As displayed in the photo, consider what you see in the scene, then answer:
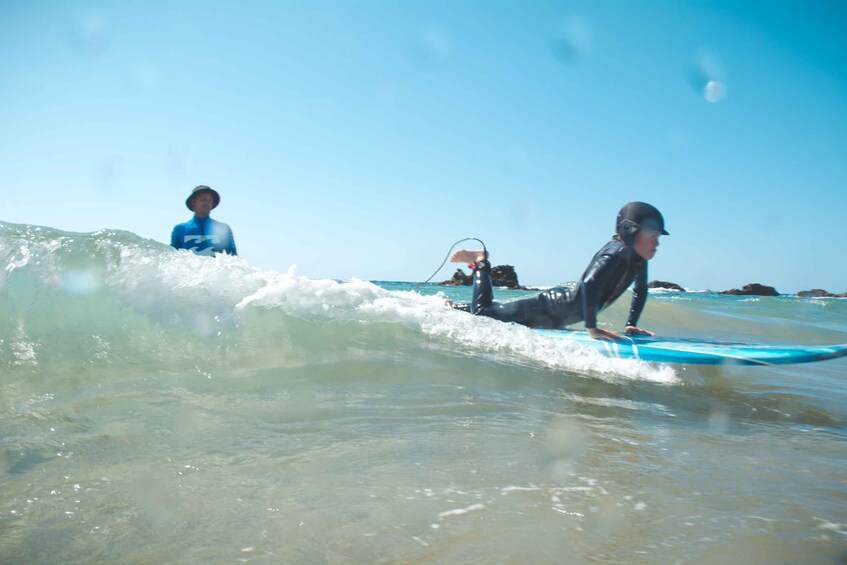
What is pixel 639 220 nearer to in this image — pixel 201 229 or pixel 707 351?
pixel 707 351

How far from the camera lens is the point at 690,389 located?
15.2 feet

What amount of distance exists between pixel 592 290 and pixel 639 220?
86cm

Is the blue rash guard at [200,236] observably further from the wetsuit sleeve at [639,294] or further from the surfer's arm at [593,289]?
the wetsuit sleeve at [639,294]

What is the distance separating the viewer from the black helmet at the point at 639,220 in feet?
17.3

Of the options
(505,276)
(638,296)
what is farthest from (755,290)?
(638,296)

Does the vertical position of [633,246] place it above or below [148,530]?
above

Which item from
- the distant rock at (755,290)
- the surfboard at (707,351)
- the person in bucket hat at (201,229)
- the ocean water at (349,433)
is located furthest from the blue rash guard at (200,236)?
the distant rock at (755,290)

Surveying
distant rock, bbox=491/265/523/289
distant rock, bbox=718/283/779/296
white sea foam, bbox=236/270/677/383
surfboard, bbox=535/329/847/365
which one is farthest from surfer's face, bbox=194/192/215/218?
distant rock, bbox=718/283/779/296

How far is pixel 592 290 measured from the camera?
5.24 m

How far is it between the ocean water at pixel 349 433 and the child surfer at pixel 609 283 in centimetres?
62

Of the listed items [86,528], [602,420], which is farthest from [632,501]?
[86,528]

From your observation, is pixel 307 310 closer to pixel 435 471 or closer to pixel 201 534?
pixel 435 471

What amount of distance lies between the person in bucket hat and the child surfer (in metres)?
3.91

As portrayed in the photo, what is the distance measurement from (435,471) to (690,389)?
3.36 metres
